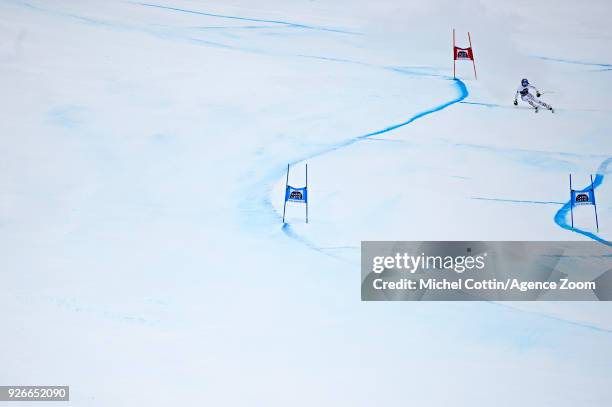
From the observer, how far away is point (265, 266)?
13.7ft

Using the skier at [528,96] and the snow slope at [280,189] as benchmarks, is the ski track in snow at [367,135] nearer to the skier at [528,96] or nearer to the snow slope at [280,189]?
the snow slope at [280,189]

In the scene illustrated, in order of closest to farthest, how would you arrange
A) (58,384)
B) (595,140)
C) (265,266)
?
(58,384) → (265,266) → (595,140)

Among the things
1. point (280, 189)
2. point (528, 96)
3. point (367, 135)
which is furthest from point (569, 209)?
point (280, 189)

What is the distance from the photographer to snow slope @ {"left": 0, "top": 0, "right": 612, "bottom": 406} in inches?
150

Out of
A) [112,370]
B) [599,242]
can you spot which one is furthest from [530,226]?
[112,370]

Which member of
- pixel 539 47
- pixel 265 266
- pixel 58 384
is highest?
pixel 539 47

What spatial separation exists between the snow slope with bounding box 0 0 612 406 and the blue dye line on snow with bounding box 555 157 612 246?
1 cm

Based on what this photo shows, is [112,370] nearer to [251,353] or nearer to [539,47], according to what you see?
[251,353]

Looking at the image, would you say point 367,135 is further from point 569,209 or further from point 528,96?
point 569,209

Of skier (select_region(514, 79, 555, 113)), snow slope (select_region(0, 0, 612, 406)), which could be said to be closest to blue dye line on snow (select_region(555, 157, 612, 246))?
snow slope (select_region(0, 0, 612, 406))

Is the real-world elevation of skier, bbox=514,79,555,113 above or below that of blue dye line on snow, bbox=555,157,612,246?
above

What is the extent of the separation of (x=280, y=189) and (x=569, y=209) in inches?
58.0

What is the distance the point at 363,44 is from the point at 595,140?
1492 mm

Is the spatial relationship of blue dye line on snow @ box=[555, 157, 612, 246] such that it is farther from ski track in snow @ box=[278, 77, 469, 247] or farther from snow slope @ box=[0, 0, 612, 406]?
ski track in snow @ box=[278, 77, 469, 247]
